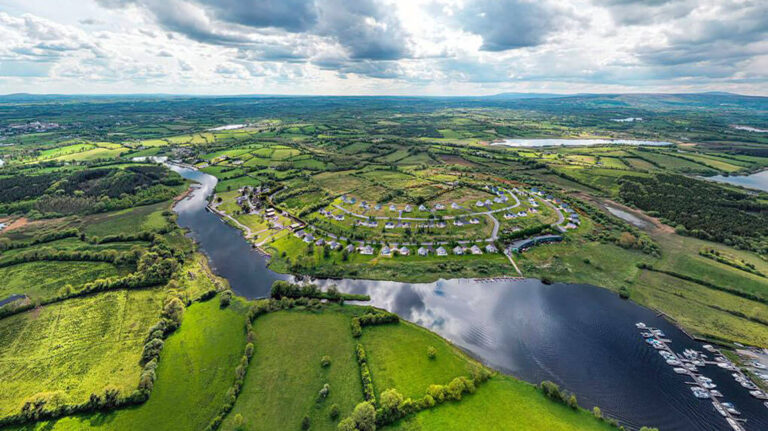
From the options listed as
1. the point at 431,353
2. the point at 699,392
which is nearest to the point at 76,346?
the point at 431,353

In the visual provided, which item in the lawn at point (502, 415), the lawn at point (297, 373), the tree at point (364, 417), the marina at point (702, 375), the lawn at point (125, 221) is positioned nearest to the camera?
the tree at point (364, 417)

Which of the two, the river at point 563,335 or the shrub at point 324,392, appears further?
the shrub at point 324,392

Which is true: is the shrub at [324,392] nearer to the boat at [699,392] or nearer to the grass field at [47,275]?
the boat at [699,392]

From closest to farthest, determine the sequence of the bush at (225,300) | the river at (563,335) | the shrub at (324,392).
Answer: the river at (563,335) → the shrub at (324,392) → the bush at (225,300)

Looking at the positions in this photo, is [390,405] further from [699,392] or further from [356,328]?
→ [699,392]

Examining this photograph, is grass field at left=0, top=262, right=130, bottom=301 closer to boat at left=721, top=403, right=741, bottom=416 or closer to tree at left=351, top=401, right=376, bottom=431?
tree at left=351, top=401, right=376, bottom=431

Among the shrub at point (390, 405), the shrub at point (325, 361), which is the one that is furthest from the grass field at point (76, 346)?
the shrub at point (390, 405)

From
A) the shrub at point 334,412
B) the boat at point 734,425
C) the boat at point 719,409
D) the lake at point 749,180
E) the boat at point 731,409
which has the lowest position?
the shrub at point 334,412
